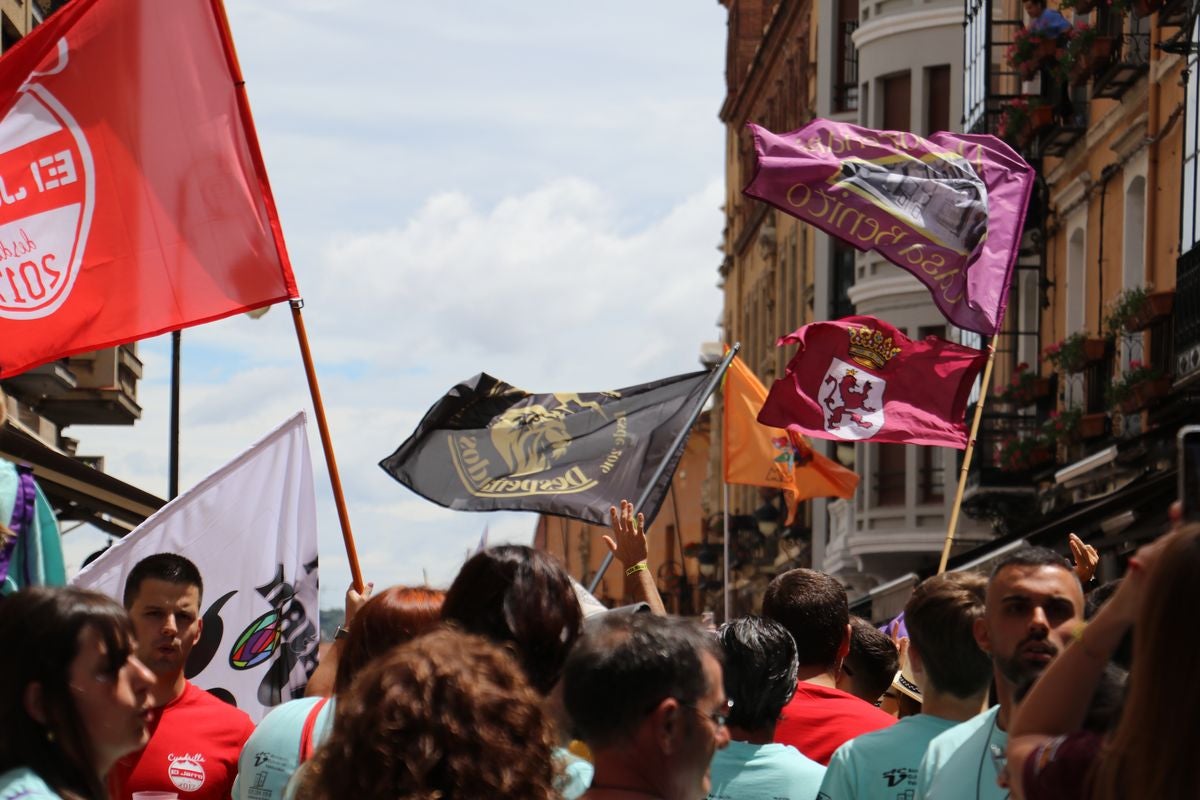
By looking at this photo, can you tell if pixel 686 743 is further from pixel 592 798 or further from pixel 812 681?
pixel 812 681

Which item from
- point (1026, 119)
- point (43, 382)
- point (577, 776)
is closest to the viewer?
point (577, 776)

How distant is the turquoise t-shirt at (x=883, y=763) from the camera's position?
5.54 m

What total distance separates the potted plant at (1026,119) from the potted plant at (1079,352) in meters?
3.10

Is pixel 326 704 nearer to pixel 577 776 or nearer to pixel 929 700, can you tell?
pixel 577 776

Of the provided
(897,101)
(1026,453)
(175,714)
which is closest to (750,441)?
(1026,453)

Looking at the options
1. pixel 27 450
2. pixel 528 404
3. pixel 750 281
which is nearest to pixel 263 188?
pixel 528 404

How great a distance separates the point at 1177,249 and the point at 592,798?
57.5ft

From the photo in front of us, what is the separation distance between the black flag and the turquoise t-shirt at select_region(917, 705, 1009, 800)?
6001 mm

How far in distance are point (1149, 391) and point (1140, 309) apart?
95cm

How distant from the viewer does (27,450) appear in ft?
62.8

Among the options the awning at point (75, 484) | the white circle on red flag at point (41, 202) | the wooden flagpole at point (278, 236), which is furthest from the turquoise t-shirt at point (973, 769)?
the awning at point (75, 484)

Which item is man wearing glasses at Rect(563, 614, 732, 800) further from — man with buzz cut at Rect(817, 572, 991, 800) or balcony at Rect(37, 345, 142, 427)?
balcony at Rect(37, 345, 142, 427)

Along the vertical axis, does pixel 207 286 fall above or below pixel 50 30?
below

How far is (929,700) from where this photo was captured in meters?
5.72
